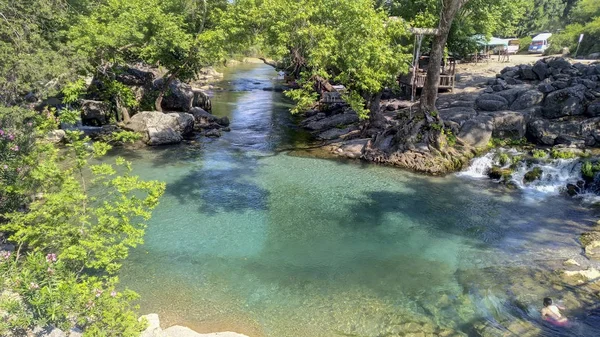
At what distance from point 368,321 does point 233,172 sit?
1382cm

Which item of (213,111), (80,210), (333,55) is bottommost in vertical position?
(213,111)

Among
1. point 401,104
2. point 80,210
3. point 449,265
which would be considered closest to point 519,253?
point 449,265

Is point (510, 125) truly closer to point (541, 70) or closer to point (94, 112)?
point (541, 70)

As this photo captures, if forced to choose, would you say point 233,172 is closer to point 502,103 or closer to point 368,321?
point 368,321

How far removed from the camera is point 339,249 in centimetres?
1545

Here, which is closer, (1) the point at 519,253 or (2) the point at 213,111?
(1) the point at 519,253

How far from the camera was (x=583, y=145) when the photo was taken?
77.2ft

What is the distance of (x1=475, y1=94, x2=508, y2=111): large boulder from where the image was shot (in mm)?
29531

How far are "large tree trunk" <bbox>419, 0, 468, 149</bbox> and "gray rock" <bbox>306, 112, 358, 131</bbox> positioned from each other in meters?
8.73

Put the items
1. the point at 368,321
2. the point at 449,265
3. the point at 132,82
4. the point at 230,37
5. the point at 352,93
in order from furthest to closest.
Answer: the point at 132,82 → the point at 230,37 → the point at 352,93 → the point at 449,265 → the point at 368,321

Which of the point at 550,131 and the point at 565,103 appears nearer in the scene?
the point at 550,131

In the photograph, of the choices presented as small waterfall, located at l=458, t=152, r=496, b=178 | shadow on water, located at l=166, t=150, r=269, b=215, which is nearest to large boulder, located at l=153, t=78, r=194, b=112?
shadow on water, located at l=166, t=150, r=269, b=215

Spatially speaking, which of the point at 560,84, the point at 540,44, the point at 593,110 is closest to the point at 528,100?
the point at 560,84

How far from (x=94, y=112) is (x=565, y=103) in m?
33.7
